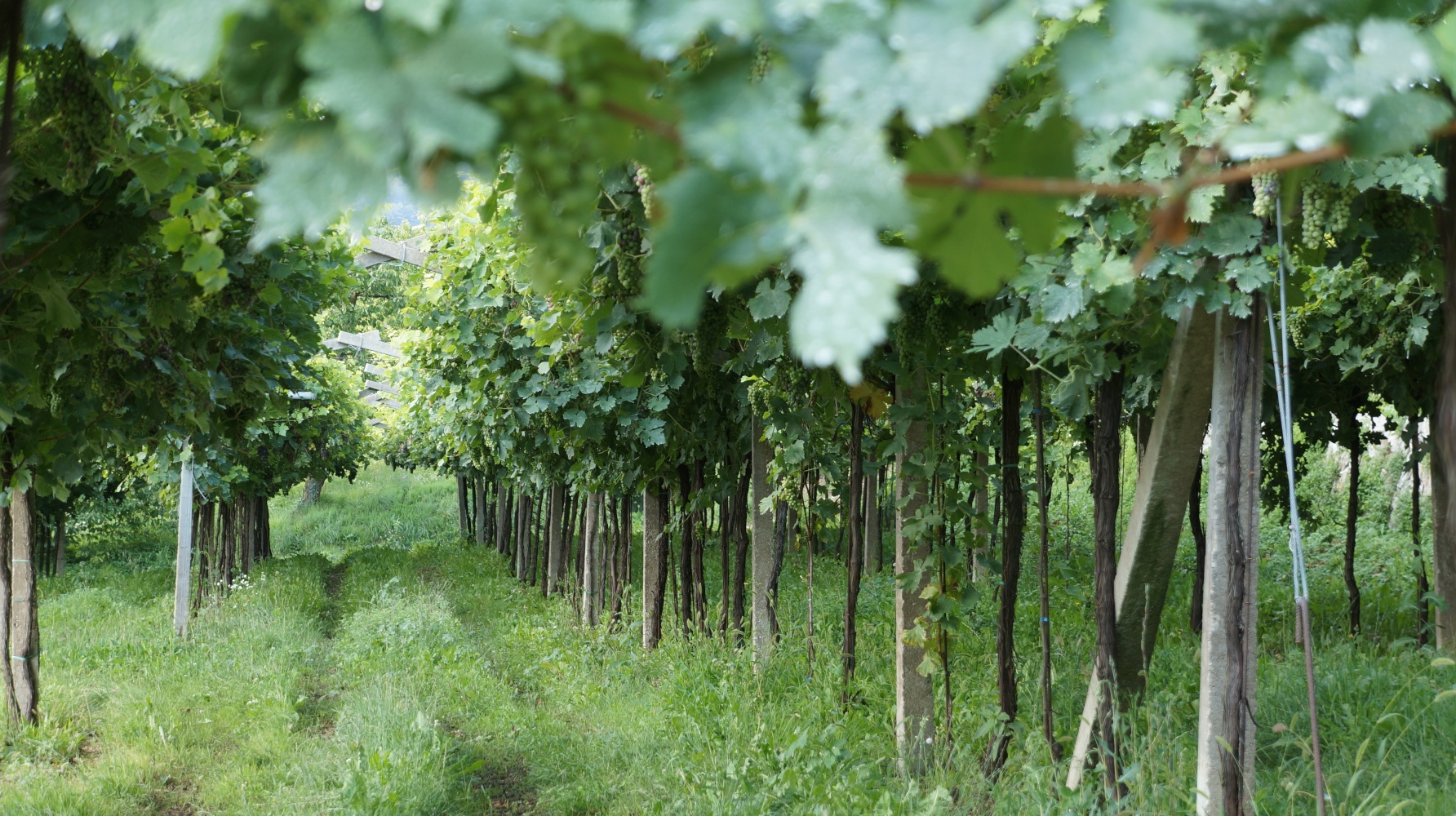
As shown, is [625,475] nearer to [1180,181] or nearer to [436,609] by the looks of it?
[436,609]

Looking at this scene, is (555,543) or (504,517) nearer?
(555,543)

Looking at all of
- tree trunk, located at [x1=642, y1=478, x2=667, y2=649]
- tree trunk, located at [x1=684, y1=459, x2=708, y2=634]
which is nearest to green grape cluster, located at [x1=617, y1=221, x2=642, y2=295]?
tree trunk, located at [x1=684, y1=459, x2=708, y2=634]

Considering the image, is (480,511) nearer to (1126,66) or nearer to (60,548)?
(60,548)

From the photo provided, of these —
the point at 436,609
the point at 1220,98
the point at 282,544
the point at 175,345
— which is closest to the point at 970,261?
the point at 1220,98

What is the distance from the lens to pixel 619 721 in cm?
597

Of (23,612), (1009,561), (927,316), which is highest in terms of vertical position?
(927,316)

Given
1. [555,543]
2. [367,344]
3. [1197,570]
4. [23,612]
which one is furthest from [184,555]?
[1197,570]

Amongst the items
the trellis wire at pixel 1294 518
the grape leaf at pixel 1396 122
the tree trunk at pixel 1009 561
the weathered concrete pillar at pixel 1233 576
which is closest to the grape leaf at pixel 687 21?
the grape leaf at pixel 1396 122

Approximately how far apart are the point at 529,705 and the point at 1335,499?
1240 cm

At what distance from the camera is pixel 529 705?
22.7 feet

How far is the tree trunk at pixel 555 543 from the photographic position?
41.5ft

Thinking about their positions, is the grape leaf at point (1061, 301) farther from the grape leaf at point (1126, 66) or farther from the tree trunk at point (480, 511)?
the tree trunk at point (480, 511)

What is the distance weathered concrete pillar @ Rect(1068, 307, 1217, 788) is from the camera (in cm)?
302

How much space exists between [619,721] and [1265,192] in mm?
4777
